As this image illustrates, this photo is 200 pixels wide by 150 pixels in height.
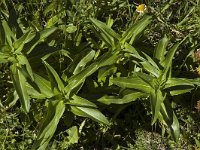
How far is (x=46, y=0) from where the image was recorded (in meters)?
3.31

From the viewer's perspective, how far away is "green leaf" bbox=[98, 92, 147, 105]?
108 inches

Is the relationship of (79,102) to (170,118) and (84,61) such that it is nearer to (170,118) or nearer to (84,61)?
(84,61)

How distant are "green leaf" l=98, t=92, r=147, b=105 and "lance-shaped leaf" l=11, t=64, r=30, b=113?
0.55 meters

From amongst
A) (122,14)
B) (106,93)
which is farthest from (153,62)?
(122,14)

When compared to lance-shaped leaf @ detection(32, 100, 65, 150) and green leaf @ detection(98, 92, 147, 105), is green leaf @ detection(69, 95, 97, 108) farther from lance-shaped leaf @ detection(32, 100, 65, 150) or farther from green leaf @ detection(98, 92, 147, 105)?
green leaf @ detection(98, 92, 147, 105)

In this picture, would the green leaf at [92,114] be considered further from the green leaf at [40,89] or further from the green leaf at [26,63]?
the green leaf at [26,63]

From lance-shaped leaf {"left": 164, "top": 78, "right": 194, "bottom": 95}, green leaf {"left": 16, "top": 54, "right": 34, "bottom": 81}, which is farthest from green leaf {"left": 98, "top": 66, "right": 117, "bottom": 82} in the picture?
green leaf {"left": 16, "top": 54, "right": 34, "bottom": 81}

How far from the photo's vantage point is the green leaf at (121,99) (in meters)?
2.74

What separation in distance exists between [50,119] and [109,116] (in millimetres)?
662

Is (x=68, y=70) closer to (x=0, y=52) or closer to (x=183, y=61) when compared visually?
(x=0, y=52)

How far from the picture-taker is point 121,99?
9.07 ft

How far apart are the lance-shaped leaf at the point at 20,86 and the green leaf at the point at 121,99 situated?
1.80 ft

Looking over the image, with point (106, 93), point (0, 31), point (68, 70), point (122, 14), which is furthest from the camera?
point (122, 14)

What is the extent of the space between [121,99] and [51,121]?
0.47 meters
